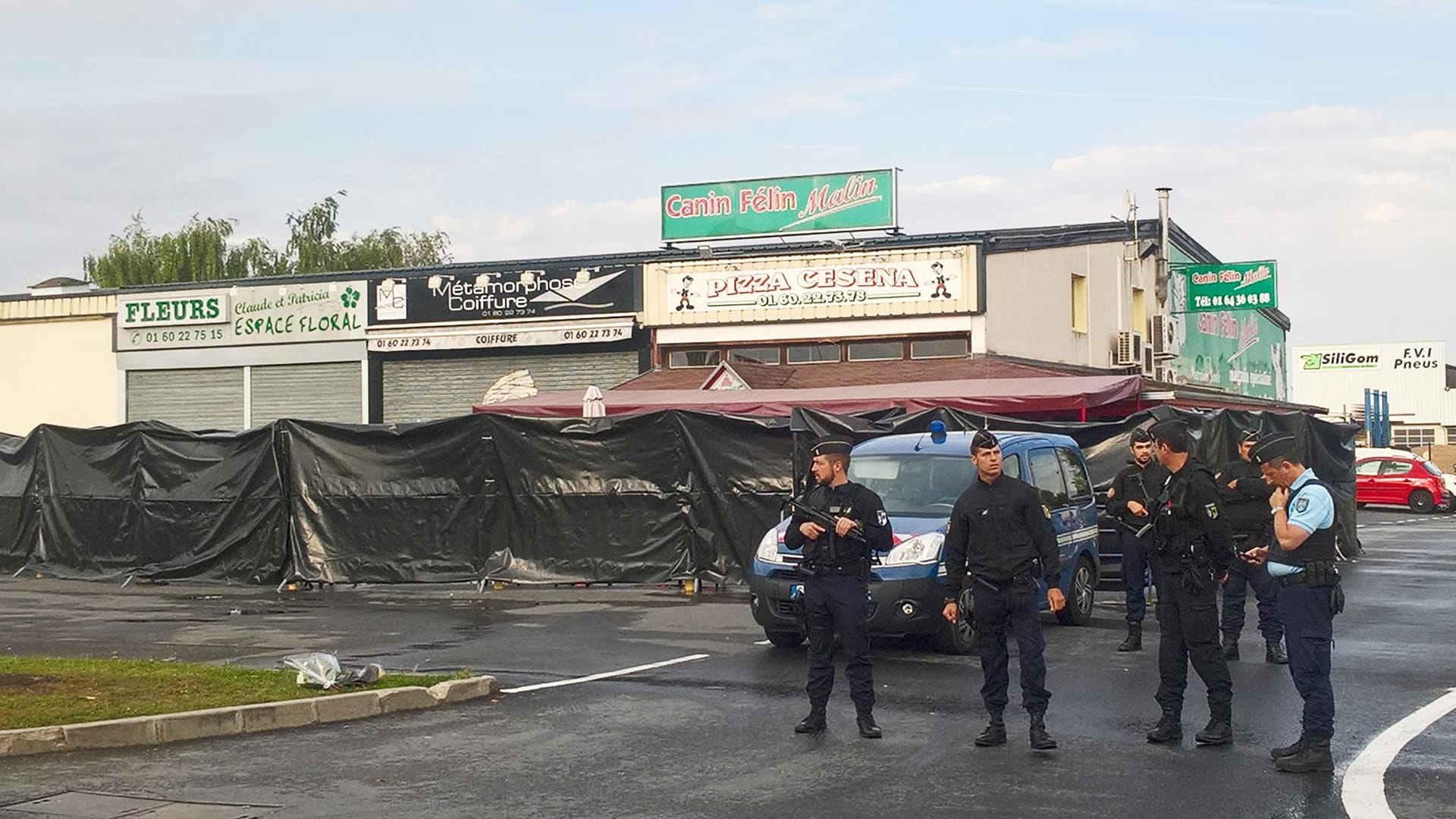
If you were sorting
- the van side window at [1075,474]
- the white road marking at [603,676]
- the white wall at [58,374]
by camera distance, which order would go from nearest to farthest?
the white road marking at [603,676] → the van side window at [1075,474] → the white wall at [58,374]

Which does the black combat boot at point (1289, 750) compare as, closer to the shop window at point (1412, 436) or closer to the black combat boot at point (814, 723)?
the black combat boot at point (814, 723)

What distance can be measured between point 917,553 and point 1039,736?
4.03 metres

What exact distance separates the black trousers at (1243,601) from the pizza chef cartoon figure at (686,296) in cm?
2061

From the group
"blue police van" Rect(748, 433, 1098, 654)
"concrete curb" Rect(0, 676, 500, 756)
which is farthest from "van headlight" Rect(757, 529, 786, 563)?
"concrete curb" Rect(0, 676, 500, 756)

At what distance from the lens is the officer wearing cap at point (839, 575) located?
9445mm

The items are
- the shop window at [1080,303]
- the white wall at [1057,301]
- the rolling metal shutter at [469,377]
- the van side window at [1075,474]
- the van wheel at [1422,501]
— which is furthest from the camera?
the van wheel at [1422,501]

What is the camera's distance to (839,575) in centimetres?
959

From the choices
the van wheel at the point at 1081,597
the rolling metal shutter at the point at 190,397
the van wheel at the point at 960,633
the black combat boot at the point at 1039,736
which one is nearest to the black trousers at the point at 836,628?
the black combat boot at the point at 1039,736

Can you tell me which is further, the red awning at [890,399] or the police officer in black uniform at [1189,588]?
the red awning at [890,399]

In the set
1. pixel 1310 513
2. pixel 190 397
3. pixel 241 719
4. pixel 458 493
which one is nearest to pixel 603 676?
pixel 241 719

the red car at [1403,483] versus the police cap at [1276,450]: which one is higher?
the police cap at [1276,450]

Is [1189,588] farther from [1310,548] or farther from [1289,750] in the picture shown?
[1289,750]

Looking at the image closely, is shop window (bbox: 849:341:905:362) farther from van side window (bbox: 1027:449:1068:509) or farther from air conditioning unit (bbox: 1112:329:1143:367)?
van side window (bbox: 1027:449:1068:509)

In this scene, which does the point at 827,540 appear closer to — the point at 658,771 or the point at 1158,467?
the point at 658,771
